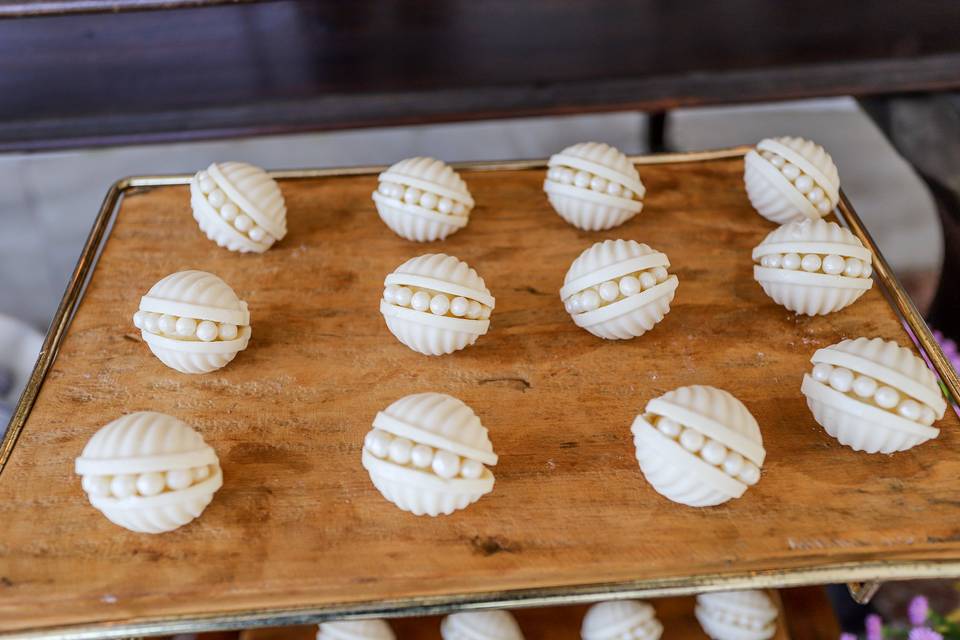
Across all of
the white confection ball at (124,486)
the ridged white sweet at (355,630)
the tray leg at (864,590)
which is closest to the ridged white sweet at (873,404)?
the tray leg at (864,590)

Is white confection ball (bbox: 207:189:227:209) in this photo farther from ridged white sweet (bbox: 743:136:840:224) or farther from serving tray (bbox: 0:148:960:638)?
ridged white sweet (bbox: 743:136:840:224)

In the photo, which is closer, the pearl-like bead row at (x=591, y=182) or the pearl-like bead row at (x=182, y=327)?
the pearl-like bead row at (x=182, y=327)

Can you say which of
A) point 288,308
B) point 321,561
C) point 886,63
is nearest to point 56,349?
point 288,308

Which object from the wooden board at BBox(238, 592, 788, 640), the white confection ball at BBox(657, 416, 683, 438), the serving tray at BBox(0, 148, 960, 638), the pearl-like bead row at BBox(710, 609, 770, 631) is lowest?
the wooden board at BBox(238, 592, 788, 640)

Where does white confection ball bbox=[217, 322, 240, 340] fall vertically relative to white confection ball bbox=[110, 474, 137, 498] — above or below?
above

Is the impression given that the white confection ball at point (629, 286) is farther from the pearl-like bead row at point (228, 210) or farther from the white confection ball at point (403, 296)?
the pearl-like bead row at point (228, 210)

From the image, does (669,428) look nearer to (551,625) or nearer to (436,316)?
(436,316)

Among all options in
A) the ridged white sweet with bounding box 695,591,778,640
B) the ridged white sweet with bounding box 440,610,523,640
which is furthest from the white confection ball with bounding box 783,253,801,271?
the ridged white sweet with bounding box 440,610,523,640

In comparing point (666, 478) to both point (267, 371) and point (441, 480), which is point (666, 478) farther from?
point (267, 371)
